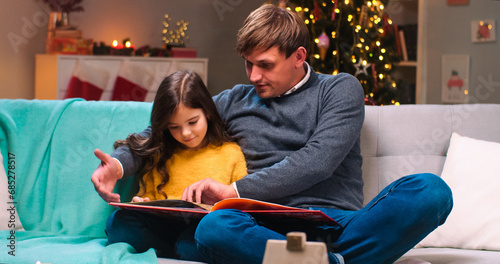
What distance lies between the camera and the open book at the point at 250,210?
1.22 metres

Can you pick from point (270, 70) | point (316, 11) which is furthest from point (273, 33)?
point (316, 11)

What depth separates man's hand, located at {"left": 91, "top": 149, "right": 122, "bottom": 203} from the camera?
1.46 meters

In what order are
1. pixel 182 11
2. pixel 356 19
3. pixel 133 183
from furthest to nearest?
1. pixel 182 11
2. pixel 356 19
3. pixel 133 183

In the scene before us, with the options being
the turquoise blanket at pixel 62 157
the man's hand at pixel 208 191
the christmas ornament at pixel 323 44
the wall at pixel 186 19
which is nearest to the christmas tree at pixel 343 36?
the christmas ornament at pixel 323 44

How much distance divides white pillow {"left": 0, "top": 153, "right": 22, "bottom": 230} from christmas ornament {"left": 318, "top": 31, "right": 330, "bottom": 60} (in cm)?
211

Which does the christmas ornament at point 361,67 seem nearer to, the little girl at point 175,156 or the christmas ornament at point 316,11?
the christmas ornament at point 316,11

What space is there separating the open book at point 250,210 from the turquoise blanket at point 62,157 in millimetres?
422

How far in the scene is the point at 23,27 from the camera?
396 centimetres

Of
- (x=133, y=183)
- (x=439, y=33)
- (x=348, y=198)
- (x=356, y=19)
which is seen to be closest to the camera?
(x=348, y=198)

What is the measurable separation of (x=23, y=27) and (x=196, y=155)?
2846mm

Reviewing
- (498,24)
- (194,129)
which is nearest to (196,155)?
(194,129)

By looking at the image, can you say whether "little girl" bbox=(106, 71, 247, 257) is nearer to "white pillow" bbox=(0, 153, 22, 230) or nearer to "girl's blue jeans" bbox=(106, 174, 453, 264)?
"girl's blue jeans" bbox=(106, 174, 453, 264)

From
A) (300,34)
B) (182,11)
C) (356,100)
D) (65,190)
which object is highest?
(182,11)

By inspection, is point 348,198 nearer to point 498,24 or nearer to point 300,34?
point 300,34
